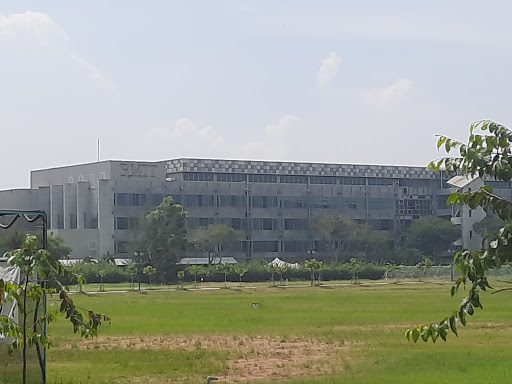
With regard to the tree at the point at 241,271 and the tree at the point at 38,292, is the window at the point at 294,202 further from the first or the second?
the tree at the point at 38,292

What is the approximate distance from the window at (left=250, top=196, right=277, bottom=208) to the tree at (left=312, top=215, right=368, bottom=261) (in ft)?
18.9

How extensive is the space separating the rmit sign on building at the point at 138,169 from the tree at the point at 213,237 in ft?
28.2

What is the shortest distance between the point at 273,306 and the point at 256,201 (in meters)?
63.5

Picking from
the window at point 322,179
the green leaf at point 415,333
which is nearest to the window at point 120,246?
the window at point 322,179

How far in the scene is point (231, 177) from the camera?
11662 centimetres

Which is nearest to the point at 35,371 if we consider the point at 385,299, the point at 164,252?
the point at 385,299

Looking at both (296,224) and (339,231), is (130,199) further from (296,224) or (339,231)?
(339,231)

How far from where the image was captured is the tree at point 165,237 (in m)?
98.4

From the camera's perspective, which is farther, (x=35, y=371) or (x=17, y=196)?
(x=17, y=196)

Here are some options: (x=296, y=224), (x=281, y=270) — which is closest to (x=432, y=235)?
(x=296, y=224)

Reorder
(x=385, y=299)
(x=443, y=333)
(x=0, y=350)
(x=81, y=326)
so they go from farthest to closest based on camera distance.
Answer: (x=385, y=299) < (x=0, y=350) < (x=81, y=326) < (x=443, y=333)

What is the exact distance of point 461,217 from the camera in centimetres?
12269

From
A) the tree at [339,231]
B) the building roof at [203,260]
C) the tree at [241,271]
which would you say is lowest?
the tree at [241,271]

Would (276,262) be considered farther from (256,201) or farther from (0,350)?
(0,350)
